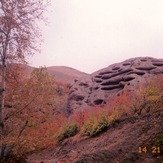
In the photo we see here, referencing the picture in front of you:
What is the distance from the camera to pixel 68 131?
2620 centimetres

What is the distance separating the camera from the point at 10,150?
910cm

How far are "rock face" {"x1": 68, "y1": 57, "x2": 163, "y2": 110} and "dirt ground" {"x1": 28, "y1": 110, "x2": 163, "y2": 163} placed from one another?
50.7 ft

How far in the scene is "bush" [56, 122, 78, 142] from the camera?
84.5ft

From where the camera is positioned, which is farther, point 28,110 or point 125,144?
point 125,144

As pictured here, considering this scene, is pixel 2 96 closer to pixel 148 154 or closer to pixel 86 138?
pixel 148 154

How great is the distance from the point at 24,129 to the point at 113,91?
30.6 metres

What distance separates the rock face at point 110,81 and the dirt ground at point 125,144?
15.4 meters

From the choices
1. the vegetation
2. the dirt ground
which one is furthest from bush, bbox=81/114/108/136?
the vegetation

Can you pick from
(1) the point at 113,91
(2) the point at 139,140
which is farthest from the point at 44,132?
(1) the point at 113,91

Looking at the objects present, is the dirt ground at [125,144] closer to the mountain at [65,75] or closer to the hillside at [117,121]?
the hillside at [117,121]

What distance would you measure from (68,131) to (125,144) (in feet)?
42.6

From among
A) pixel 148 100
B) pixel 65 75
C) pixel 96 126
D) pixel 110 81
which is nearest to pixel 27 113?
pixel 148 100
